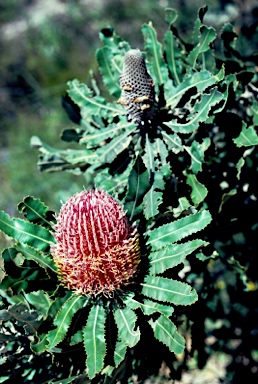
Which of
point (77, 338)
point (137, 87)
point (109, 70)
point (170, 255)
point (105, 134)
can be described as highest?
point (109, 70)

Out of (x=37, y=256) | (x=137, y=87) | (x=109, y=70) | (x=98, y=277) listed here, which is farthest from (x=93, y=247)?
(x=109, y=70)

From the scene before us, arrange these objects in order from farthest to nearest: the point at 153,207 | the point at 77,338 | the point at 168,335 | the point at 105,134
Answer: the point at 105,134 → the point at 153,207 → the point at 77,338 → the point at 168,335

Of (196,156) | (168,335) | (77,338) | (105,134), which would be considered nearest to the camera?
(168,335)

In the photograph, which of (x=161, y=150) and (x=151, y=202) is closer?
(x=151, y=202)

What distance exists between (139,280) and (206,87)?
30.3 inches

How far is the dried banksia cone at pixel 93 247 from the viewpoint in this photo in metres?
1.68

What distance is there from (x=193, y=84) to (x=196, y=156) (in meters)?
0.28

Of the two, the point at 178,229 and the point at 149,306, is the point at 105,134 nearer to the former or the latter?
the point at 178,229

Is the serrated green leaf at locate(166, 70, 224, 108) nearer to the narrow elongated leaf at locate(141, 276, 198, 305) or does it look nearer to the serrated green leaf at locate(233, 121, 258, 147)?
the serrated green leaf at locate(233, 121, 258, 147)

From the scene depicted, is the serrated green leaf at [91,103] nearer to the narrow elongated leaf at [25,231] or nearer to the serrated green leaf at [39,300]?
the narrow elongated leaf at [25,231]

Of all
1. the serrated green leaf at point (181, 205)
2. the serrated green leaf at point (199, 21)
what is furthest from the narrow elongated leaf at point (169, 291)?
the serrated green leaf at point (199, 21)

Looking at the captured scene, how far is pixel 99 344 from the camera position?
1.63 meters

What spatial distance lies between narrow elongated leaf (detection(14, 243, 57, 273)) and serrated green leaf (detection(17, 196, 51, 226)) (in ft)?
0.57

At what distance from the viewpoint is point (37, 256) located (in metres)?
1.76
